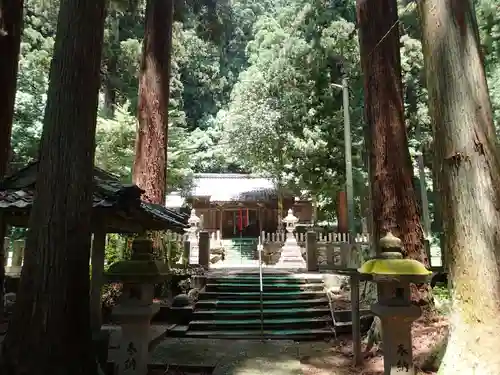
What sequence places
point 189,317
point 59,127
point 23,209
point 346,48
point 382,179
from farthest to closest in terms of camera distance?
point 346,48, point 189,317, point 382,179, point 23,209, point 59,127

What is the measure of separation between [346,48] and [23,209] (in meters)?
16.4

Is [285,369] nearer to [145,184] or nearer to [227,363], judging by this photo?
[227,363]

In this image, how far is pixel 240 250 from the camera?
21.5 metres

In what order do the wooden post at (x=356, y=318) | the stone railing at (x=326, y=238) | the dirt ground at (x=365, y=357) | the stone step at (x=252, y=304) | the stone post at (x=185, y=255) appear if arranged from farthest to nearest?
the stone railing at (x=326, y=238)
the stone post at (x=185, y=255)
the stone step at (x=252, y=304)
the wooden post at (x=356, y=318)
the dirt ground at (x=365, y=357)

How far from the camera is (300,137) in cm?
1880

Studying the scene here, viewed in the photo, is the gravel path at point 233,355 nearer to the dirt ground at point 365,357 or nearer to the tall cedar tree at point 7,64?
the dirt ground at point 365,357

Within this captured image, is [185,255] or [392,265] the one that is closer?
[392,265]

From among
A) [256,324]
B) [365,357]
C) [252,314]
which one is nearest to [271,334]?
[256,324]

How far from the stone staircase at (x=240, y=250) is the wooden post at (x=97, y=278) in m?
14.4

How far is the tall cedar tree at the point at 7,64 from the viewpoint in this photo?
21.5 feet

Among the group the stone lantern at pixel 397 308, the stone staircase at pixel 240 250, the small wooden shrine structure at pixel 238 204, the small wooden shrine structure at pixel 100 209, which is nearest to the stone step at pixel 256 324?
the small wooden shrine structure at pixel 100 209

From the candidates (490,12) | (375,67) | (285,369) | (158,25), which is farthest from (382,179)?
(490,12)

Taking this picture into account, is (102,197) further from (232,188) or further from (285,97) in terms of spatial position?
(232,188)

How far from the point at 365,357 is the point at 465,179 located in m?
3.63
